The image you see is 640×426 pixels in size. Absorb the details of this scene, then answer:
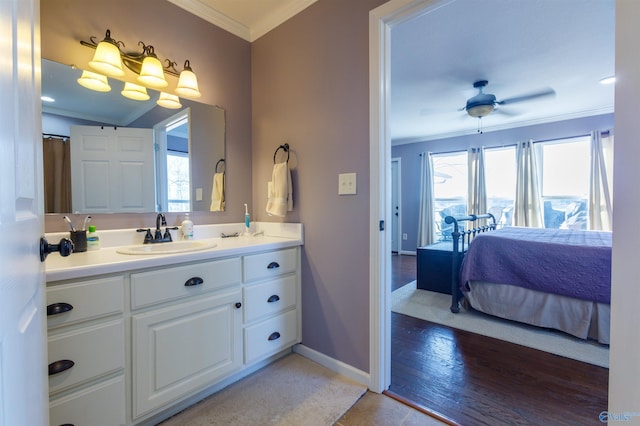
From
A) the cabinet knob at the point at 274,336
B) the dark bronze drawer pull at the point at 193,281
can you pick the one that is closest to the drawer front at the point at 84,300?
the dark bronze drawer pull at the point at 193,281

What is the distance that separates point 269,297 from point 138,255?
2.51 feet

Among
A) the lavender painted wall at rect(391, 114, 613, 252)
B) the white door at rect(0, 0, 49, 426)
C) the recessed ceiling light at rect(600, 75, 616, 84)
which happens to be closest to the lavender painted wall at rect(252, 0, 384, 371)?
the white door at rect(0, 0, 49, 426)

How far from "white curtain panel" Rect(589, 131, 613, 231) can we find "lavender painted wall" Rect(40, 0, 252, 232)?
A: 4.73 metres

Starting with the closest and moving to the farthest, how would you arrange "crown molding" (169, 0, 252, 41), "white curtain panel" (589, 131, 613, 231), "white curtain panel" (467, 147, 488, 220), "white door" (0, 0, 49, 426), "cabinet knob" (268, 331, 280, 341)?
1. "white door" (0, 0, 49, 426)
2. "cabinet knob" (268, 331, 280, 341)
3. "crown molding" (169, 0, 252, 41)
4. "white curtain panel" (589, 131, 613, 231)
5. "white curtain panel" (467, 147, 488, 220)

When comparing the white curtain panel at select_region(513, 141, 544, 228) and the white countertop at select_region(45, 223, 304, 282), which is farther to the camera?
the white curtain panel at select_region(513, 141, 544, 228)

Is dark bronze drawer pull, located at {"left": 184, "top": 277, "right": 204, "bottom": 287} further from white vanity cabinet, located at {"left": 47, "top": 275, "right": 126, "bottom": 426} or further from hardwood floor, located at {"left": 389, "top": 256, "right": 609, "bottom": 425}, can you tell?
hardwood floor, located at {"left": 389, "top": 256, "right": 609, "bottom": 425}

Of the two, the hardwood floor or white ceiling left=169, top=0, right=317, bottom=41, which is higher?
white ceiling left=169, top=0, right=317, bottom=41

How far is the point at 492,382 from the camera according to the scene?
1664 mm

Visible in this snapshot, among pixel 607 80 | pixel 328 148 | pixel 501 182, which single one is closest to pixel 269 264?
pixel 328 148

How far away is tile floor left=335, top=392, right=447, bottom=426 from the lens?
136 centimetres

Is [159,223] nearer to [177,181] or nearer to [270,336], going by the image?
[177,181]

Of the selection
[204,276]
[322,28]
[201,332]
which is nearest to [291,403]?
[201,332]

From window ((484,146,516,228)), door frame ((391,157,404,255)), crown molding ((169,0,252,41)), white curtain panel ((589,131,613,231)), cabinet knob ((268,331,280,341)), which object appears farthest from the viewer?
door frame ((391,157,404,255))

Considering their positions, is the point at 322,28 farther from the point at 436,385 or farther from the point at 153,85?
the point at 436,385
